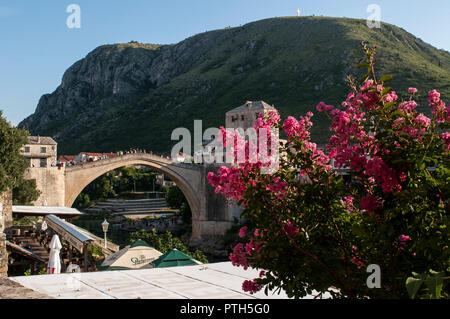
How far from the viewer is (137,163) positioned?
33938mm

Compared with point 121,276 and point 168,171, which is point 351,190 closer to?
point 121,276

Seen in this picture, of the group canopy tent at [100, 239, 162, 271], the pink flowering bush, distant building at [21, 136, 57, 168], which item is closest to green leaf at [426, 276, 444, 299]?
the pink flowering bush

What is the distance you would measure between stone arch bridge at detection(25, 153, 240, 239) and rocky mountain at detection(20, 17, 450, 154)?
15912 mm

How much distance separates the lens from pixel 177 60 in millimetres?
125938

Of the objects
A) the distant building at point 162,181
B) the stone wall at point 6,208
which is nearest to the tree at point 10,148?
the stone wall at point 6,208

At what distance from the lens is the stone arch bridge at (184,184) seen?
30.1 m

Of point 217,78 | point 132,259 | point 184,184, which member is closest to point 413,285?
point 132,259

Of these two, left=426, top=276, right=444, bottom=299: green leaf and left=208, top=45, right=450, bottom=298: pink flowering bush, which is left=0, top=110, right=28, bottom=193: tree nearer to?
left=208, top=45, right=450, bottom=298: pink flowering bush

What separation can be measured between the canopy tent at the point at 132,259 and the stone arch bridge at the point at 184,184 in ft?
59.7

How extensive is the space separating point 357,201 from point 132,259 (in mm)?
9263

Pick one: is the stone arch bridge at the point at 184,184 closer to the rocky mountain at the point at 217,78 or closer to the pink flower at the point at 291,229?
the rocky mountain at the point at 217,78

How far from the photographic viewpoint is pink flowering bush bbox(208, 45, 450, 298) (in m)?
2.56
